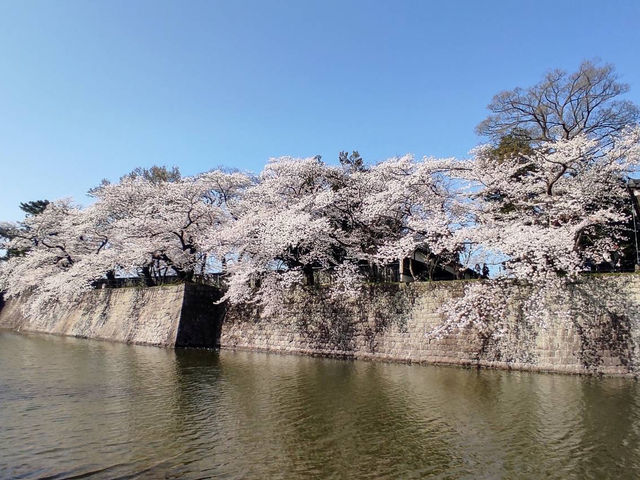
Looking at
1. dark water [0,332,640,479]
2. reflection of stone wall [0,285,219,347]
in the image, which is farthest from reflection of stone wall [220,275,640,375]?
reflection of stone wall [0,285,219,347]

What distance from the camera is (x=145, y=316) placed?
25359mm

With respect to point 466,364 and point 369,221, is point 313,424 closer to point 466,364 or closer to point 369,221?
point 466,364

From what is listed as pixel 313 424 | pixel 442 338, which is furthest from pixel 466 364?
pixel 313 424

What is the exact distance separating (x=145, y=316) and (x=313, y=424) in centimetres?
1902

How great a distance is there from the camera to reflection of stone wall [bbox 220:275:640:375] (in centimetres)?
1439

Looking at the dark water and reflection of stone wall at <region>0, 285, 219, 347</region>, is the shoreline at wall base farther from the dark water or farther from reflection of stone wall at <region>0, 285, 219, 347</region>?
reflection of stone wall at <region>0, 285, 219, 347</region>

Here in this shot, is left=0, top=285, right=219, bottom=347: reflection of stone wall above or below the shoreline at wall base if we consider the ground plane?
above

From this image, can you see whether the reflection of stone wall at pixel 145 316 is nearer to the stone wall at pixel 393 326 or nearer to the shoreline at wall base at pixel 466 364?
the stone wall at pixel 393 326

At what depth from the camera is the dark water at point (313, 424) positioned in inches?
270

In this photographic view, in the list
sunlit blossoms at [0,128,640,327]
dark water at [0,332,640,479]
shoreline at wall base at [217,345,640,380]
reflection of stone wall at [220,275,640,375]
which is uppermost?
sunlit blossoms at [0,128,640,327]

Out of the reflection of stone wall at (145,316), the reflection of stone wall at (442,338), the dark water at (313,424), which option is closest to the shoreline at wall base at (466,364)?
the reflection of stone wall at (442,338)

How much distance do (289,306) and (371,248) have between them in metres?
4.91

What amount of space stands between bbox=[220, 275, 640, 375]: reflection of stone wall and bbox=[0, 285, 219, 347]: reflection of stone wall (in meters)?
1.37

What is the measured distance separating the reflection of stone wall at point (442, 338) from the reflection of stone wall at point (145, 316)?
4.50ft
